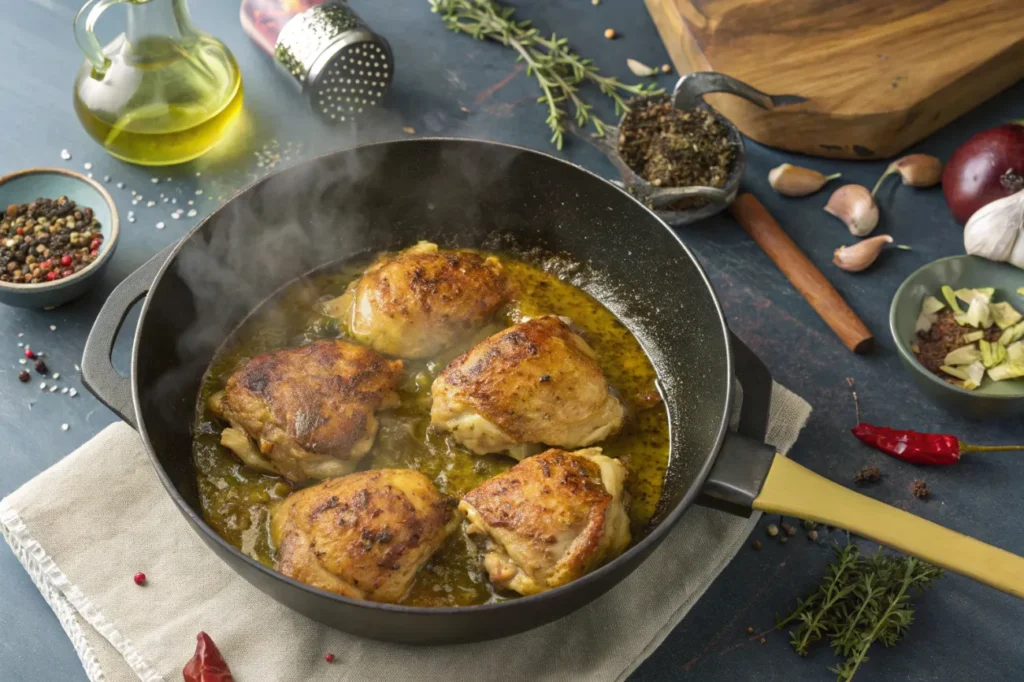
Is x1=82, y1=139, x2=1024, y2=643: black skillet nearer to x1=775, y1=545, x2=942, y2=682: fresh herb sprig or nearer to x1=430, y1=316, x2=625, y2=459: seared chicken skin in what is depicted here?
x1=430, y1=316, x2=625, y2=459: seared chicken skin

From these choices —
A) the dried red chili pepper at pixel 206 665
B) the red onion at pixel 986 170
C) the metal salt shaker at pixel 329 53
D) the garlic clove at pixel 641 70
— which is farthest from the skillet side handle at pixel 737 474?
the metal salt shaker at pixel 329 53

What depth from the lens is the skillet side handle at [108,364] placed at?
2656mm

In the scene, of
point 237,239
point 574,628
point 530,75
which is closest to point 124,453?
point 237,239

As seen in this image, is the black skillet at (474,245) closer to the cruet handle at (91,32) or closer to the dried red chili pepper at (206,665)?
the dried red chili pepper at (206,665)

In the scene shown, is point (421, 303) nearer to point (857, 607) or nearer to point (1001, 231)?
point (857, 607)

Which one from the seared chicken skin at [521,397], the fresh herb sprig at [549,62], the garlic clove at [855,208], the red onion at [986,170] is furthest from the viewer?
the fresh herb sprig at [549,62]

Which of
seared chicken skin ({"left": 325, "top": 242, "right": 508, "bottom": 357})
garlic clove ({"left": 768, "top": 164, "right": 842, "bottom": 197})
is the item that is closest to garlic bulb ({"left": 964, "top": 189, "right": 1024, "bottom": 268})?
garlic clove ({"left": 768, "top": 164, "right": 842, "bottom": 197})

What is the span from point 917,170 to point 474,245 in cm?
188

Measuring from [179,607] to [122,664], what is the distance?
21cm

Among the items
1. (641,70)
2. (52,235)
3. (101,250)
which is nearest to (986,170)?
(641,70)

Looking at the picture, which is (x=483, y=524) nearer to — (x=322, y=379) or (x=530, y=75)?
(x=322, y=379)

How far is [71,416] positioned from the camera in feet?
11.1

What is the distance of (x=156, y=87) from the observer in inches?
147

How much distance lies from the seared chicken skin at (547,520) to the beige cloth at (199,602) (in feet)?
0.87
